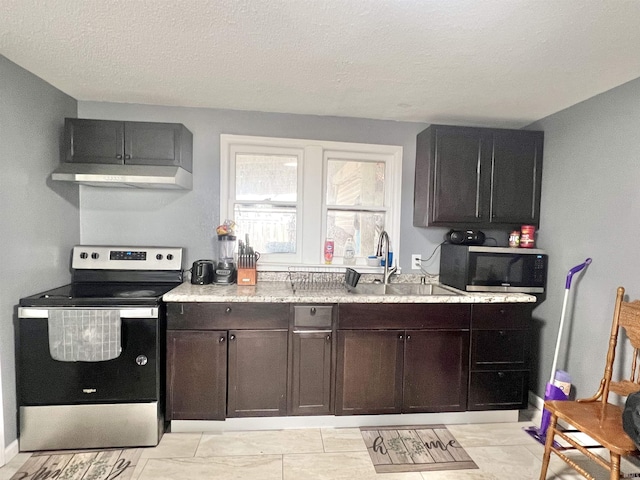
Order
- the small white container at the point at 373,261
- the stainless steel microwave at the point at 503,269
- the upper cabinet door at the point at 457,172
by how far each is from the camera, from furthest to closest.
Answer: the small white container at the point at 373,261 → the upper cabinet door at the point at 457,172 → the stainless steel microwave at the point at 503,269

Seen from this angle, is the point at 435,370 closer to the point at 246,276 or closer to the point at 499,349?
the point at 499,349

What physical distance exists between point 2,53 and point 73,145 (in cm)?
61

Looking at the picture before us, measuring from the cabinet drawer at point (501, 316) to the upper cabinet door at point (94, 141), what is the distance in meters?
2.66

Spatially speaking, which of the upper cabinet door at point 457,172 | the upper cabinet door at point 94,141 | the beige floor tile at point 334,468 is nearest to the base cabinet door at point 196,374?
the beige floor tile at point 334,468

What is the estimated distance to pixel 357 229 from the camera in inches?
121

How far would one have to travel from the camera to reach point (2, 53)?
6.31ft

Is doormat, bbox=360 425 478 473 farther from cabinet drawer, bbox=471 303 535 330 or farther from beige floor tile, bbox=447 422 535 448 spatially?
cabinet drawer, bbox=471 303 535 330

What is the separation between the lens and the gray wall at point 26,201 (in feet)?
6.48

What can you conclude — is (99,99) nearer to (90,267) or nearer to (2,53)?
(2,53)

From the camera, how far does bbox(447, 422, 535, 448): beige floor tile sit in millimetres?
2334

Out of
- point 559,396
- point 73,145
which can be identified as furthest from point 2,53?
point 559,396

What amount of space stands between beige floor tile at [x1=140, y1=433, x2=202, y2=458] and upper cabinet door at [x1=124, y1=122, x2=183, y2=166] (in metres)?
1.80

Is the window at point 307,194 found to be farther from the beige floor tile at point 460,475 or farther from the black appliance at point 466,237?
the beige floor tile at point 460,475

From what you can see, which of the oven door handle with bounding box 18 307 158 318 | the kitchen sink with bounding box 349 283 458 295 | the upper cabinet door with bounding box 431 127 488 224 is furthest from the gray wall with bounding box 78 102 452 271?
the kitchen sink with bounding box 349 283 458 295
